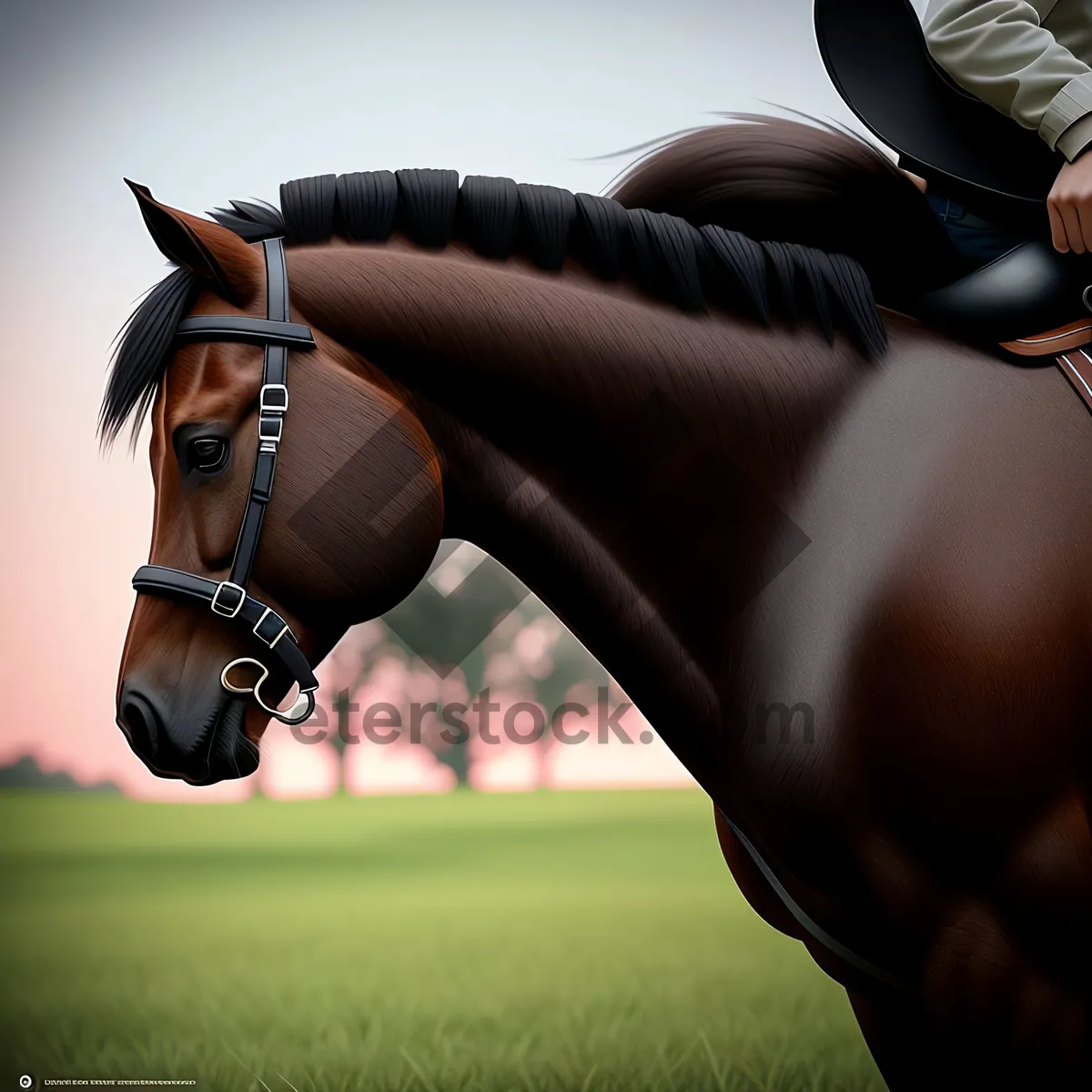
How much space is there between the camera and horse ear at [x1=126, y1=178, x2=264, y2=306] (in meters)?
1.10

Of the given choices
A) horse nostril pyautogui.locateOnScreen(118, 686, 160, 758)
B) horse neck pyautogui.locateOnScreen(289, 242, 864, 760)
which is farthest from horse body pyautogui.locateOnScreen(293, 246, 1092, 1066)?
horse nostril pyautogui.locateOnScreen(118, 686, 160, 758)

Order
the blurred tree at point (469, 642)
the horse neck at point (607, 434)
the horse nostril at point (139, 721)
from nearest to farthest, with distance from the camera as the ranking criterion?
1. the horse nostril at point (139, 721)
2. the horse neck at point (607, 434)
3. the blurred tree at point (469, 642)

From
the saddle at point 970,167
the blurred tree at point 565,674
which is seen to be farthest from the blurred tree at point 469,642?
the saddle at point 970,167

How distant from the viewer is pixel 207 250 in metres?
1.12

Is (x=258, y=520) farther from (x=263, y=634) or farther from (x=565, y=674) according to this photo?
(x=565, y=674)

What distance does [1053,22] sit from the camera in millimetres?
1377

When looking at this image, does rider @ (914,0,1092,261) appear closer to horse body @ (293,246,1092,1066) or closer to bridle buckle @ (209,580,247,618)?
horse body @ (293,246,1092,1066)

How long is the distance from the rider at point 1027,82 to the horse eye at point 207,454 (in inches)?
44.2

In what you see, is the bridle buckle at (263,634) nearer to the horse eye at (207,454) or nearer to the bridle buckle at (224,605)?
the bridle buckle at (224,605)

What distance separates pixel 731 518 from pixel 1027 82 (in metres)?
0.72

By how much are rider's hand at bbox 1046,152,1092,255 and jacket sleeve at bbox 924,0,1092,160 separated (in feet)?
0.08

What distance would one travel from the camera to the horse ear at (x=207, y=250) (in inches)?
43.4

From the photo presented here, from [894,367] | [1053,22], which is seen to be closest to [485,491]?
[894,367]

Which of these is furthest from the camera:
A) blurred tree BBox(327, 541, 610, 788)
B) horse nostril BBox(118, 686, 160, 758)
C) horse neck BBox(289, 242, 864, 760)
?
blurred tree BBox(327, 541, 610, 788)
